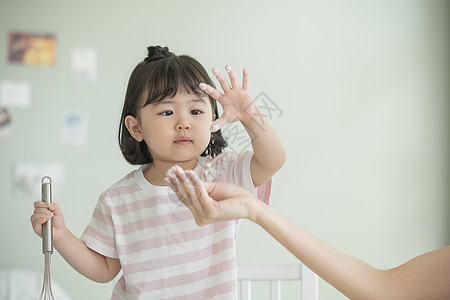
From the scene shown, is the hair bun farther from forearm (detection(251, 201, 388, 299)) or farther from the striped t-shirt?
forearm (detection(251, 201, 388, 299))

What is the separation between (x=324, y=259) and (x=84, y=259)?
1.50 ft

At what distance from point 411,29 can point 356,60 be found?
34 cm

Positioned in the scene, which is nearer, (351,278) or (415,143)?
(351,278)

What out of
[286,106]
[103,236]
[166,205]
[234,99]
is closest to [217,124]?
[234,99]

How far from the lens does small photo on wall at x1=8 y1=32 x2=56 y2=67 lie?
2.73 m

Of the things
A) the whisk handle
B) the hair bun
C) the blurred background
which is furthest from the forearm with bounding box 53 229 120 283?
the blurred background

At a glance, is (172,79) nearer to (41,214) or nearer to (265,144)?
(265,144)

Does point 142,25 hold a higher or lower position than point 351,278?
higher

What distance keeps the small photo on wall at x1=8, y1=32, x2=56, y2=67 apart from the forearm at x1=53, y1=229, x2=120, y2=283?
6.33 ft

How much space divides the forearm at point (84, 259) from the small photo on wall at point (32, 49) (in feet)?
6.33

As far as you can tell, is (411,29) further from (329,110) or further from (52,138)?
(52,138)

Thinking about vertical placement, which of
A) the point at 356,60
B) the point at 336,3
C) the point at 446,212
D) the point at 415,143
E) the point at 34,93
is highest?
the point at 336,3

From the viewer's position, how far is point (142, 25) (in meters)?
2.81

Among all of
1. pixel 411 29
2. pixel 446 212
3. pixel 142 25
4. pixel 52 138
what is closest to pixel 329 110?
pixel 411 29
